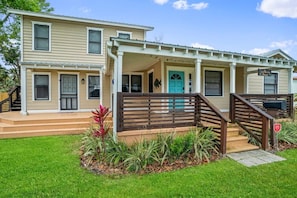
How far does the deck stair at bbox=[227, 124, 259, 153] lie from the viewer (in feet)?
18.6

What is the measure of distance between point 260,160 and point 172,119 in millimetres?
2511

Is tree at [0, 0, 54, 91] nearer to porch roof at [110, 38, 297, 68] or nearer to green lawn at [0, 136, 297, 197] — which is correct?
porch roof at [110, 38, 297, 68]

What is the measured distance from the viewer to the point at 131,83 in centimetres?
1227

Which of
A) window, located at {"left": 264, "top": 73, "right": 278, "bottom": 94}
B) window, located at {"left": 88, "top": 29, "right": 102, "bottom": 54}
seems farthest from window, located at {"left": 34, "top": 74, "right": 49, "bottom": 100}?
window, located at {"left": 264, "top": 73, "right": 278, "bottom": 94}

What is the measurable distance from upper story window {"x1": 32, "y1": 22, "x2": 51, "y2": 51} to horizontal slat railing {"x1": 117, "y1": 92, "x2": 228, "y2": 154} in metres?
7.37

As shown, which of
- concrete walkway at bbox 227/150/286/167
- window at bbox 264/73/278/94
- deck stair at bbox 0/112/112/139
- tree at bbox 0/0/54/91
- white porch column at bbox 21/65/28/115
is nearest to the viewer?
concrete walkway at bbox 227/150/286/167

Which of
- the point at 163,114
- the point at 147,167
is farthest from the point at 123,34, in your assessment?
the point at 147,167

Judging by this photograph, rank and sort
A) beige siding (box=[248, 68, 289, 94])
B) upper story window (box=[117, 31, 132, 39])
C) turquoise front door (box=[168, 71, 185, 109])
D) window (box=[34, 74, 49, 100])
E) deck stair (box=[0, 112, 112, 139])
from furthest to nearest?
upper story window (box=[117, 31, 132, 39]) < beige siding (box=[248, 68, 289, 94]) < window (box=[34, 74, 49, 100]) < turquoise front door (box=[168, 71, 185, 109]) < deck stair (box=[0, 112, 112, 139])

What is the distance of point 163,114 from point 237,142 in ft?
7.67

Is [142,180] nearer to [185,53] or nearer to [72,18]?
[185,53]

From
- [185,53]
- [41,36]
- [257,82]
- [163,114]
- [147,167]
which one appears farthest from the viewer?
[257,82]

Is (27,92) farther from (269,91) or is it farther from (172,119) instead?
(269,91)

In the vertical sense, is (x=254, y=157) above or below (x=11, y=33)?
below

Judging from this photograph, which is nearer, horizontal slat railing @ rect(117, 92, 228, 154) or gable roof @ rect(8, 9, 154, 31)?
horizontal slat railing @ rect(117, 92, 228, 154)
